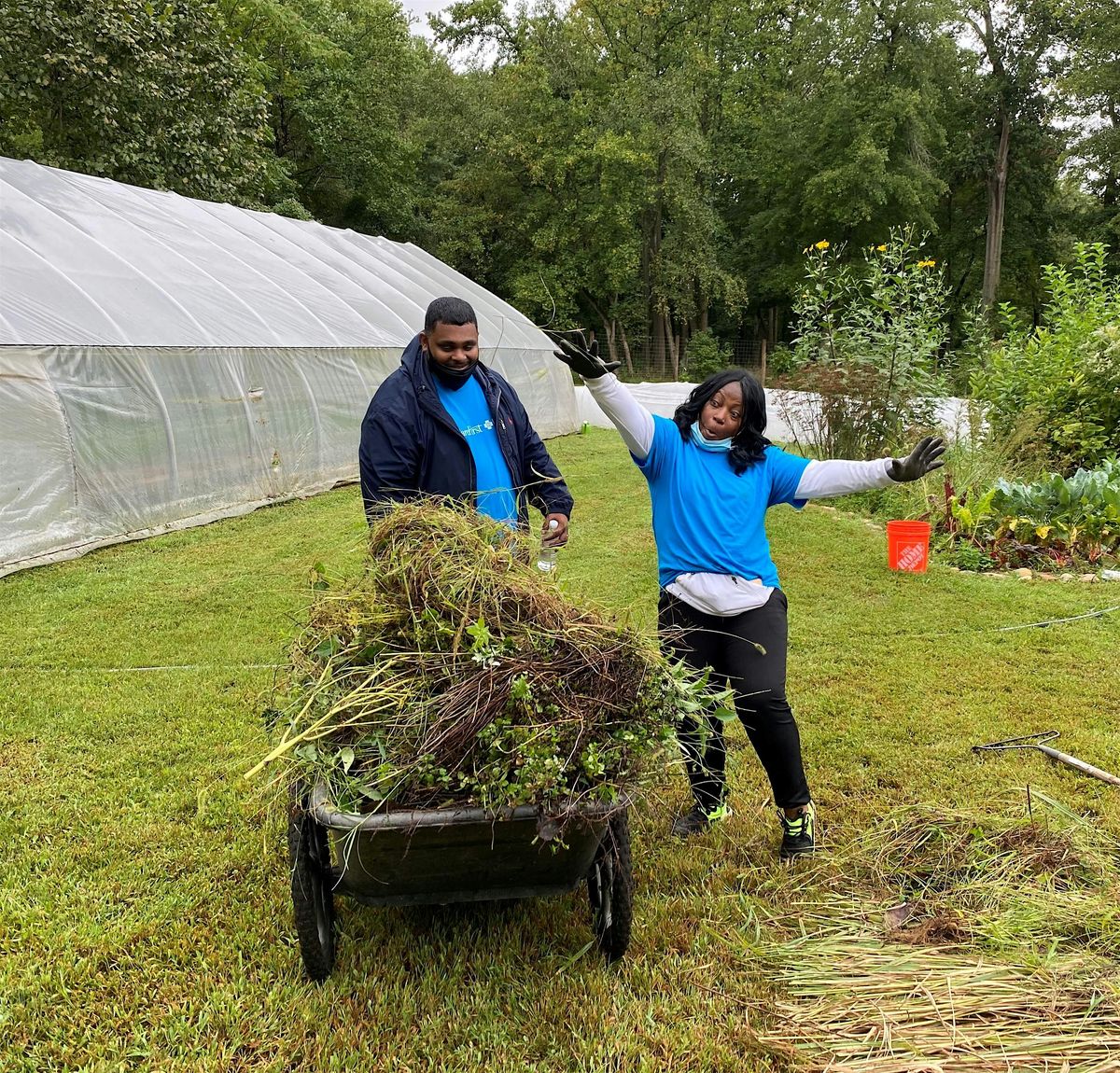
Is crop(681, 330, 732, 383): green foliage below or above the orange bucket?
above

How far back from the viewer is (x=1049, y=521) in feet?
20.0

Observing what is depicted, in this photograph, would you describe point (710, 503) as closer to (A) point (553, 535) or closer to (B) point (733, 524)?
(B) point (733, 524)

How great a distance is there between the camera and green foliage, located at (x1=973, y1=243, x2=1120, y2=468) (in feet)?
23.3

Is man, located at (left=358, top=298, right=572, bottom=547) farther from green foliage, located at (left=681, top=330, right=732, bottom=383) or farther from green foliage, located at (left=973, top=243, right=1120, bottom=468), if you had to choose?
green foliage, located at (left=681, top=330, right=732, bottom=383)

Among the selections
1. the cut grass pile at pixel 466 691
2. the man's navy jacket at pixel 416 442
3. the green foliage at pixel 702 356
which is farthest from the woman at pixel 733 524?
the green foliage at pixel 702 356

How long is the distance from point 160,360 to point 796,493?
6.61 metres

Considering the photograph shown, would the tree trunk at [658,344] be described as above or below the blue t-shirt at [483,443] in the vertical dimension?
above

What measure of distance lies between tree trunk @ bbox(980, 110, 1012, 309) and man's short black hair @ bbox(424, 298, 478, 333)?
24.8 m

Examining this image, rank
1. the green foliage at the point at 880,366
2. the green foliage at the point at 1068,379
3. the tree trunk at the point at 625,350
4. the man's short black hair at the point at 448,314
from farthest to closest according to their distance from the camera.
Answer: the tree trunk at the point at 625,350 → the green foliage at the point at 880,366 → the green foliage at the point at 1068,379 → the man's short black hair at the point at 448,314

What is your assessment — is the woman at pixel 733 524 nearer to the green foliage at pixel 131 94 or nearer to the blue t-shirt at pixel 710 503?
the blue t-shirt at pixel 710 503

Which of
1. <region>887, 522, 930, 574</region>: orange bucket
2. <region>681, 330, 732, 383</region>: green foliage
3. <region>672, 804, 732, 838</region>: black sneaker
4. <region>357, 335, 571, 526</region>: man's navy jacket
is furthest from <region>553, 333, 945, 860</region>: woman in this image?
<region>681, 330, 732, 383</region>: green foliage

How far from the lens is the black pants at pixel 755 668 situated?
253 centimetres

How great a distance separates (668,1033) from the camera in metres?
2.07

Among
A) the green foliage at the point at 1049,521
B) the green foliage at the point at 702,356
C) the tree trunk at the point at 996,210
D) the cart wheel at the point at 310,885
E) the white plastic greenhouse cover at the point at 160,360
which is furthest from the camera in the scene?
the tree trunk at the point at 996,210
